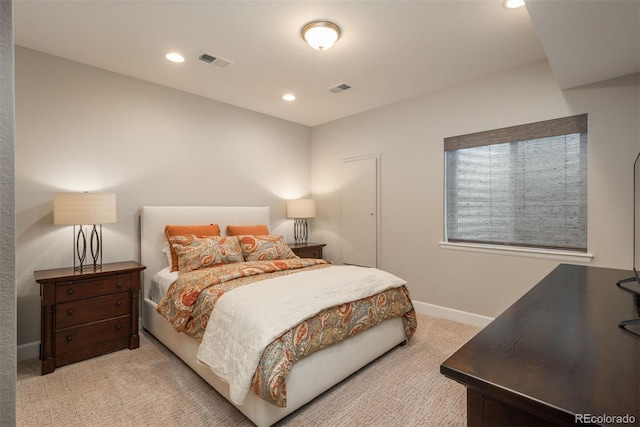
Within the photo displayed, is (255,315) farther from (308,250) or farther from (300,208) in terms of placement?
(300,208)

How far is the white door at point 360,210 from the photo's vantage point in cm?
423

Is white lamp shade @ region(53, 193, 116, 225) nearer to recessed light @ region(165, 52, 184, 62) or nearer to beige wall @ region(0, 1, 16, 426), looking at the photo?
recessed light @ region(165, 52, 184, 62)

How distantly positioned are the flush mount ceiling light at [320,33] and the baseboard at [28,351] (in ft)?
11.6

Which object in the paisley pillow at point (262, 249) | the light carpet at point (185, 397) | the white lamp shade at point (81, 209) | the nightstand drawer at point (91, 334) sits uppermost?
the white lamp shade at point (81, 209)

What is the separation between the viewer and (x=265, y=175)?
454 cm

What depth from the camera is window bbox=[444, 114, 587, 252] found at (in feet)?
9.11

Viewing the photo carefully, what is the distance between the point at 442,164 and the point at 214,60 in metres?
2.67

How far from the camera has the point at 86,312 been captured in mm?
2594

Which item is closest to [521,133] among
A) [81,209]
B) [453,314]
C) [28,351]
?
[453,314]

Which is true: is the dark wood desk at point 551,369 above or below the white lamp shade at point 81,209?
below

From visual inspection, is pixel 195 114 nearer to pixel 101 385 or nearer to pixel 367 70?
pixel 367 70

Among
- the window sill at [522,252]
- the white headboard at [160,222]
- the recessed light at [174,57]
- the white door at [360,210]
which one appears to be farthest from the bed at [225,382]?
the recessed light at [174,57]

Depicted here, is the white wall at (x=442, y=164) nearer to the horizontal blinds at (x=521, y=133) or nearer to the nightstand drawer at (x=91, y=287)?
the horizontal blinds at (x=521, y=133)

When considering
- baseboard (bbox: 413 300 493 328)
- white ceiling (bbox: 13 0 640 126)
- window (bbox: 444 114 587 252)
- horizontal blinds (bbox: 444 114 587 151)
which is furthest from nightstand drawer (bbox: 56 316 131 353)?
horizontal blinds (bbox: 444 114 587 151)
